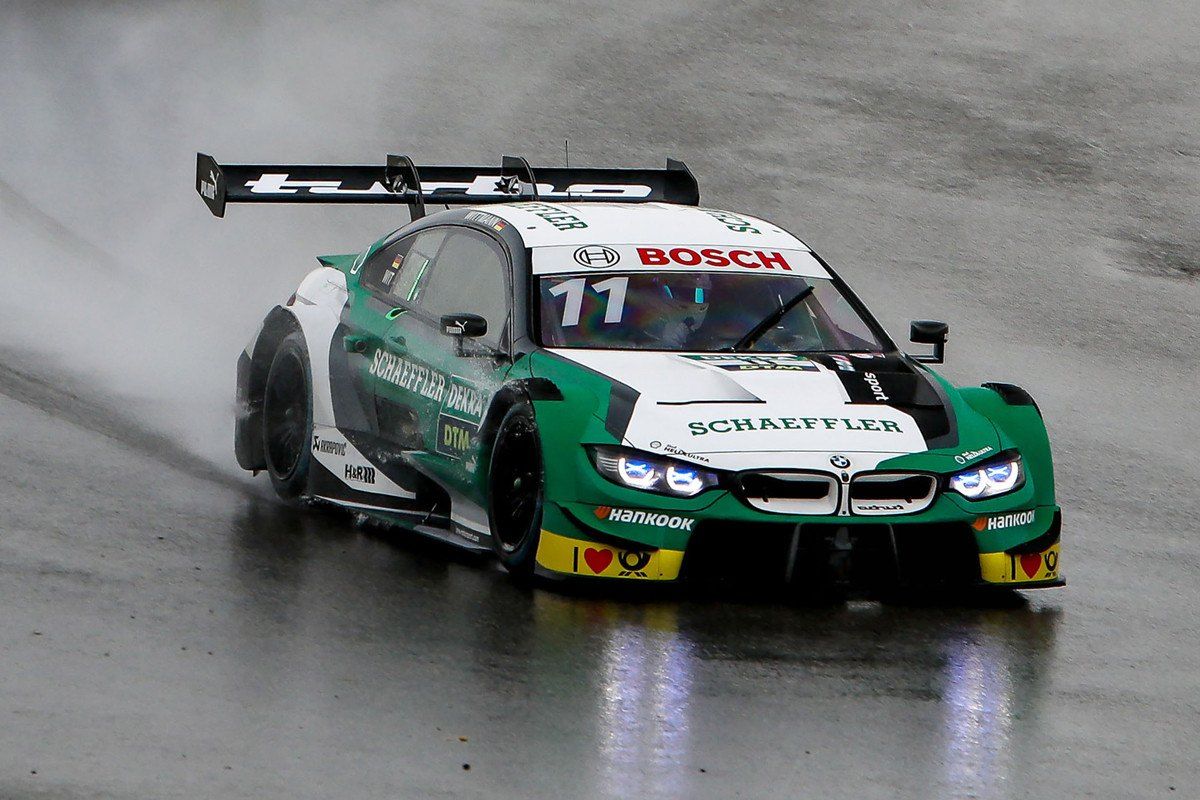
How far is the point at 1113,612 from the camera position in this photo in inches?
344

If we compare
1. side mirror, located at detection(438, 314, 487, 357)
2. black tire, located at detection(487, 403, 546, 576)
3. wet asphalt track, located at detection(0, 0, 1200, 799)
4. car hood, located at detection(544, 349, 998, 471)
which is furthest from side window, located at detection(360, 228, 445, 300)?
black tire, located at detection(487, 403, 546, 576)

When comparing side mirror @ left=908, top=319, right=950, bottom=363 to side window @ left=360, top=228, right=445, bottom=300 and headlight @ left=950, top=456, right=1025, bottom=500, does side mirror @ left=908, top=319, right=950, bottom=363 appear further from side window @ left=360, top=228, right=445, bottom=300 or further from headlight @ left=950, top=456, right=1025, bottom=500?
side window @ left=360, top=228, right=445, bottom=300

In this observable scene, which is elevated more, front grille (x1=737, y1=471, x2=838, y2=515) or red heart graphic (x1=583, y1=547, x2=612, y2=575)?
front grille (x1=737, y1=471, x2=838, y2=515)

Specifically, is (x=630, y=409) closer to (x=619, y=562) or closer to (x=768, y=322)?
(x=619, y=562)

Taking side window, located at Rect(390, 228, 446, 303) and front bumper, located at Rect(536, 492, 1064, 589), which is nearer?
front bumper, located at Rect(536, 492, 1064, 589)

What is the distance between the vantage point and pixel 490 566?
9016mm

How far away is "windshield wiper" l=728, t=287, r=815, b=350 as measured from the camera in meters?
9.35

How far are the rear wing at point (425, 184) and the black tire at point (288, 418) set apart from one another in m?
0.82

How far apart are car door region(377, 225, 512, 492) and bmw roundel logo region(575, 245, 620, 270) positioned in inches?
12.3

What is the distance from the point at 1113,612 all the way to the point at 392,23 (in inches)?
697

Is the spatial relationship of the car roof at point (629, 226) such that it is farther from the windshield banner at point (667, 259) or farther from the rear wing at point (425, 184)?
the rear wing at point (425, 184)

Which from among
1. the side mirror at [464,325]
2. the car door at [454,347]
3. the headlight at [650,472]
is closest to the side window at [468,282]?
the car door at [454,347]

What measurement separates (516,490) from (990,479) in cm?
181

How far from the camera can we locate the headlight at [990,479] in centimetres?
845
